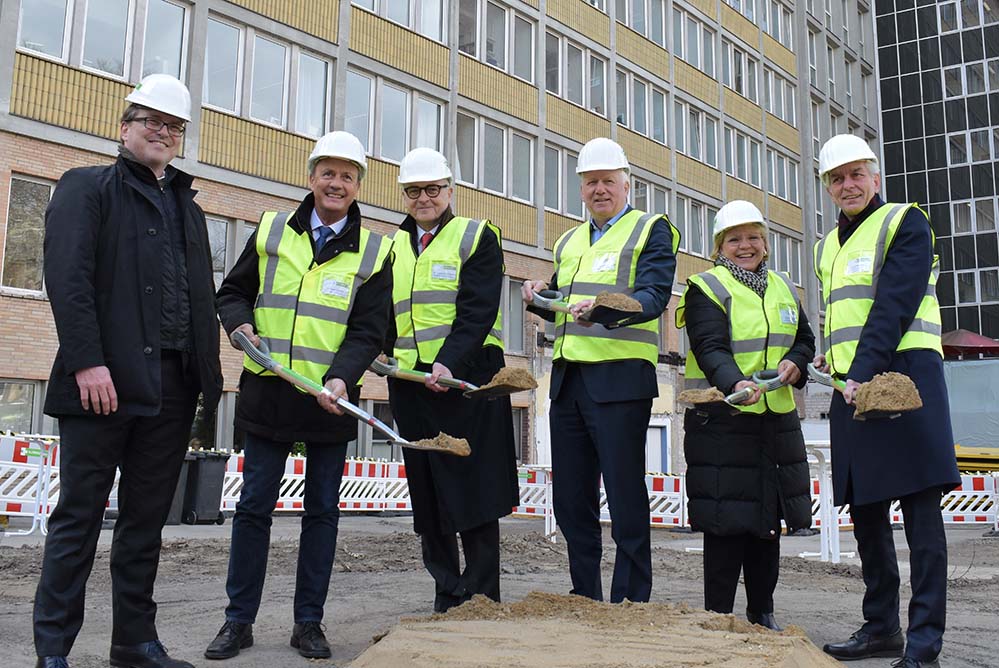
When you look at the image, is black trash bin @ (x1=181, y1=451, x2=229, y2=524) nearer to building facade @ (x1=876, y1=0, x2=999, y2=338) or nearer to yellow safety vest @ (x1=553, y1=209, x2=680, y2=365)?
yellow safety vest @ (x1=553, y1=209, x2=680, y2=365)

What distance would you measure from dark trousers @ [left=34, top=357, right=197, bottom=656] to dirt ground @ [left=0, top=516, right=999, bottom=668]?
0.34m

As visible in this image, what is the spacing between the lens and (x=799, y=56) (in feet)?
135

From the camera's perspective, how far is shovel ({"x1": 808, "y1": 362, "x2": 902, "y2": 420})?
4.28 meters

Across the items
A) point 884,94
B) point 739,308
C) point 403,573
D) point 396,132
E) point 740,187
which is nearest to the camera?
point 739,308

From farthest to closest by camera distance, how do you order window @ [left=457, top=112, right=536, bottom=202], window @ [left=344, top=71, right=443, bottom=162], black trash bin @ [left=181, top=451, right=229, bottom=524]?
window @ [left=457, top=112, right=536, bottom=202] → window @ [left=344, top=71, right=443, bottom=162] → black trash bin @ [left=181, top=451, right=229, bottom=524]

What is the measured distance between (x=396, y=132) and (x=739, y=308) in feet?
62.0

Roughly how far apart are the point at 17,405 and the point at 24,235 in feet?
9.39

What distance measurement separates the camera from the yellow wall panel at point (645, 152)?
30.2m

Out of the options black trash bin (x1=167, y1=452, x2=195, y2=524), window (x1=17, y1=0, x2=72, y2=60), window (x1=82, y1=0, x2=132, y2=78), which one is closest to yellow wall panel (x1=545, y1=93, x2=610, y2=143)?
window (x1=82, y1=0, x2=132, y2=78)

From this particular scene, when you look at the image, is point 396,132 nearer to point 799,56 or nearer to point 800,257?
point 800,257

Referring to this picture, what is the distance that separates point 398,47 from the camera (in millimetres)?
23281

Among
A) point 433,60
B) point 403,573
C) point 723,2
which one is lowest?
point 403,573

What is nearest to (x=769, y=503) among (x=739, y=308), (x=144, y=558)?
(x=739, y=308)

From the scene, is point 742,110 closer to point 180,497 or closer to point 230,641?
point 180,497
